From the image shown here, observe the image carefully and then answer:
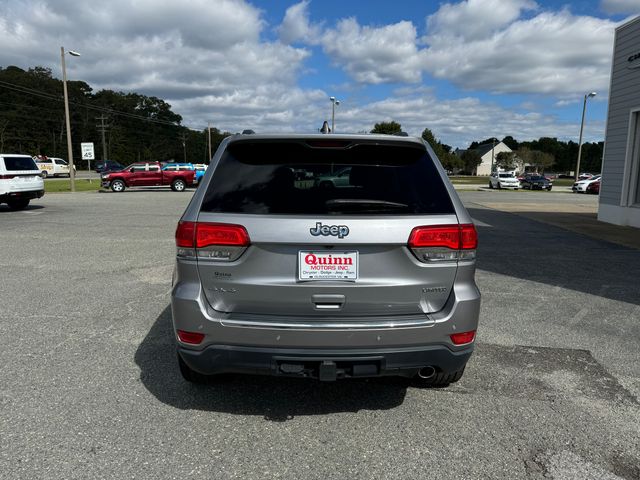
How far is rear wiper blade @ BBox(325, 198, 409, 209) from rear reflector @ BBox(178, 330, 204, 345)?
1.05 metres

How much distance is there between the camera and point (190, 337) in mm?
2709

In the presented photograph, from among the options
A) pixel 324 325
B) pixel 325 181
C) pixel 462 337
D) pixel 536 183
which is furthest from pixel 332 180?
pixel 536 183

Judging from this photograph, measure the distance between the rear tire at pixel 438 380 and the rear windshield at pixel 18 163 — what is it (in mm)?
16035

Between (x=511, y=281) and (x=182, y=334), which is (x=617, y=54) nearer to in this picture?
(x=511, y=281)

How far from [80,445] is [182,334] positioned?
819 millimetres

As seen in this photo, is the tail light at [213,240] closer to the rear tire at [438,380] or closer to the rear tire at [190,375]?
the rear tire at [190,375]

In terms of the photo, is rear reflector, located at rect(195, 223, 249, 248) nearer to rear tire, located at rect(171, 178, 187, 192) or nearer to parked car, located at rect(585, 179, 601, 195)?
rear tire, located at rect(171, 178, 187, 192)

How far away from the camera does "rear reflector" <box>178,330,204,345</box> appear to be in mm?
2676

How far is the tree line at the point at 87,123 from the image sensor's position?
269 feet

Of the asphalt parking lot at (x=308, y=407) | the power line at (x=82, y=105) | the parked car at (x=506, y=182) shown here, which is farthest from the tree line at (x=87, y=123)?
the asphalt parking lot at (x=308, y=407)

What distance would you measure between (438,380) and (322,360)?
1122 millimetres

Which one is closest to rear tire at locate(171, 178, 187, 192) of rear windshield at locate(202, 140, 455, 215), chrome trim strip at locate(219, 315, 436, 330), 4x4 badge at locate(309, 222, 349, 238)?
rear windshield at locate(202, 140, 455, 215)

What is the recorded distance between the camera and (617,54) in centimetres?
1375

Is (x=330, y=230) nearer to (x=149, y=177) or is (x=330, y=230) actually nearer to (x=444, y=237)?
(x=444, y=237)
